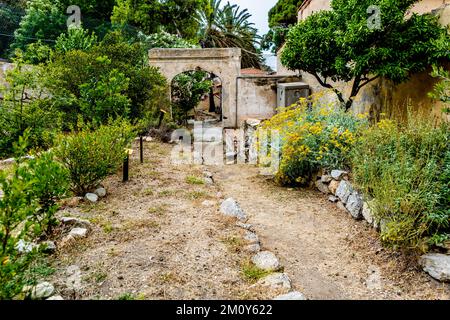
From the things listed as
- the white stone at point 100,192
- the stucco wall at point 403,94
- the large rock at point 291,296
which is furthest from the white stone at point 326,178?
the white stone at point 100,192

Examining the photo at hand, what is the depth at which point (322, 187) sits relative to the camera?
6.39 metres

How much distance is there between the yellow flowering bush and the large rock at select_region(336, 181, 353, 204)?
2.02ft

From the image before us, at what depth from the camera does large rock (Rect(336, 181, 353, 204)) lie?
5.51 m

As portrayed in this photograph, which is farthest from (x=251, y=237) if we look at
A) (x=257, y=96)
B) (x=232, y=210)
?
(x=257, y=96)

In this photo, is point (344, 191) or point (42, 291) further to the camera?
point (344, 191)

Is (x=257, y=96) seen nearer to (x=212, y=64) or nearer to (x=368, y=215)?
(x=212, y=64)

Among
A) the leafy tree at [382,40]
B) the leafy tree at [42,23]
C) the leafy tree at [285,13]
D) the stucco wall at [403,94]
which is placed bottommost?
the stucco wall at [403,94]

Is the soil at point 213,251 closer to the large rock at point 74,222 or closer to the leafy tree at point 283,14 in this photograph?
the large rock at point 74,222

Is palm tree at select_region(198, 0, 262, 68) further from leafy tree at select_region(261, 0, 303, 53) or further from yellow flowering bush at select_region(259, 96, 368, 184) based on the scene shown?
yellow flowering bush at select_region(259, 96, 368, 184)

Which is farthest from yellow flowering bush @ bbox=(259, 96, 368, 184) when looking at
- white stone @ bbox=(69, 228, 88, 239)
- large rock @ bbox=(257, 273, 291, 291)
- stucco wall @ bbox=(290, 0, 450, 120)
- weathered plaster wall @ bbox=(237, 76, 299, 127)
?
weathered plaster wall @ bbox=(237, 76, 299, 127)

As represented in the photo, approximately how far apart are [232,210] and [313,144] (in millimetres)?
2262

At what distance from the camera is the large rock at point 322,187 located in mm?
6285

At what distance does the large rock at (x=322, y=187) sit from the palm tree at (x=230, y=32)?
1854 cm
